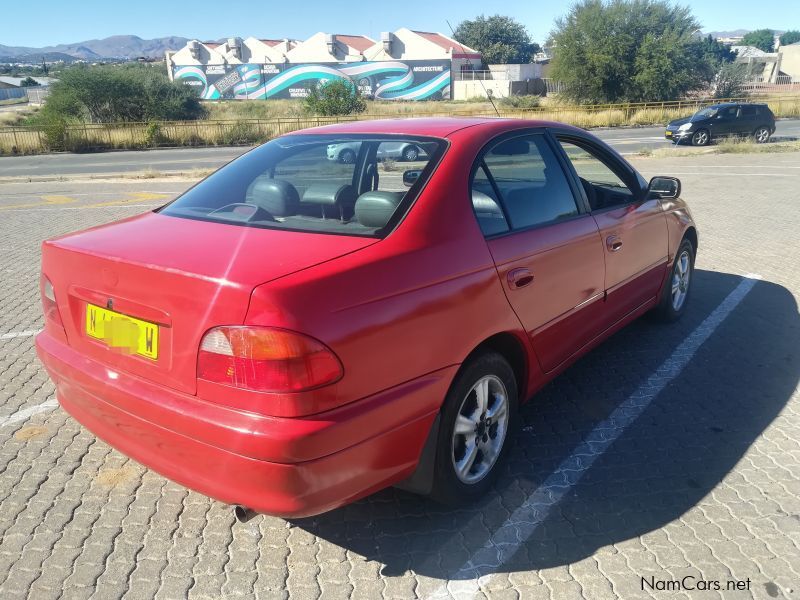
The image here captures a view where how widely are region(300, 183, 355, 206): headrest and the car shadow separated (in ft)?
4.62

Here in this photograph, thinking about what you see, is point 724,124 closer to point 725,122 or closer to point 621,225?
point 725,122

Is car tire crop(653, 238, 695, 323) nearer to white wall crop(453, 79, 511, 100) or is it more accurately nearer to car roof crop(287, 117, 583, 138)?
car roof crop(287, 117, 583, 138)

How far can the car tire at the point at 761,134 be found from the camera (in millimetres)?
25438

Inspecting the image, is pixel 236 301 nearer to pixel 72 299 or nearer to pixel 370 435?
pixel 370 435

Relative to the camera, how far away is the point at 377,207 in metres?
2.70

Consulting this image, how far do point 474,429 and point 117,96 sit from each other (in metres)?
47.6

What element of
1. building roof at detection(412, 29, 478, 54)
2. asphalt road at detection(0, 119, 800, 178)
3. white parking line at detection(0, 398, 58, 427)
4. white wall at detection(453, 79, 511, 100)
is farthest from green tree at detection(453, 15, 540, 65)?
white parking line at detection(0, 398, 58, 427)

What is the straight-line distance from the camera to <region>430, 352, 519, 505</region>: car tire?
266 cm

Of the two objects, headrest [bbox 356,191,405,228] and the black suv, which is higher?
headrest [bbox 356,191,405,228]

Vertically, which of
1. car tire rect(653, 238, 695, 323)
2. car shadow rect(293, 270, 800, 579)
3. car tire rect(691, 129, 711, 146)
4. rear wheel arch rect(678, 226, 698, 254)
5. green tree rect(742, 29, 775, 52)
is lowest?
car tire rect(691, 129, 711, 146)

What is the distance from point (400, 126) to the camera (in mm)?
3424

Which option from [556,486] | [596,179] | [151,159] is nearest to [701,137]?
[151,159]

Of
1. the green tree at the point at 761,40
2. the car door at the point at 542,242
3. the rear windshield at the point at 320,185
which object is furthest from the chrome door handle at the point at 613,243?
the green tree at the point at 761,40

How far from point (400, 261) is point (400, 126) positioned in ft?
4.21
